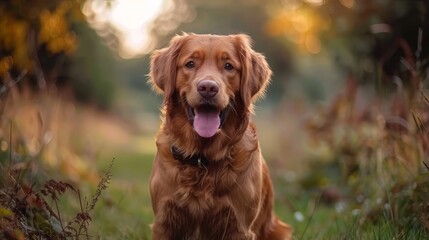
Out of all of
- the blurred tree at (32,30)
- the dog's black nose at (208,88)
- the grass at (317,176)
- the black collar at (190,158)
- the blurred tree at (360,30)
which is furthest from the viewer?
the blurred tree at (360,30)

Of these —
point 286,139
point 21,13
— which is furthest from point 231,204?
point 286,139

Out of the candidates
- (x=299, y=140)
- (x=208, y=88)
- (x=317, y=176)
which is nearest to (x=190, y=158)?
(x=208, y=88)

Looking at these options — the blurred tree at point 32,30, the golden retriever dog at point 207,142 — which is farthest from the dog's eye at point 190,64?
the blurred tree at point 32,30

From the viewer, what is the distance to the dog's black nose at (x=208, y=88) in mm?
3658

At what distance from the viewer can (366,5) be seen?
8445 mm

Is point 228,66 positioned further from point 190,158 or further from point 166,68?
point 190,158

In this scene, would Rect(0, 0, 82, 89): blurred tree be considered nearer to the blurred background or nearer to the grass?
the blurred background

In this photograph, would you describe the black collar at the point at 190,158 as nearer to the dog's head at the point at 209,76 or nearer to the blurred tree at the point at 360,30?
the dog's head at the point at 209,76

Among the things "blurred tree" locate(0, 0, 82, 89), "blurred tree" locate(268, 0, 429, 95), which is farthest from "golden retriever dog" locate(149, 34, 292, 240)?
"blurred tree" locate(268, 0, 429, 95)

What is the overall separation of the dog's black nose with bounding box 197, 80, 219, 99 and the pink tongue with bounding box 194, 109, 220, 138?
0.18m

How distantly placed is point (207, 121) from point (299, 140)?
26.8 feet

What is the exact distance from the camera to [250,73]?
4129 millimetres

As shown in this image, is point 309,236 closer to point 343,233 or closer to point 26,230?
point 343,233

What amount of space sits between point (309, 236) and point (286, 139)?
24.1 ft
